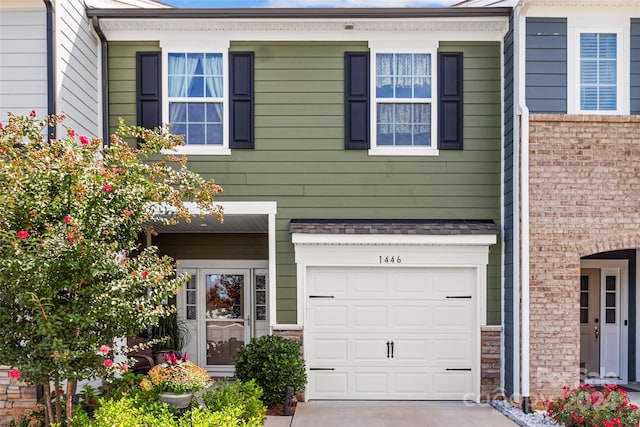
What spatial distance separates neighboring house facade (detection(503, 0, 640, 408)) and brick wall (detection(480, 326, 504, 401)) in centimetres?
32

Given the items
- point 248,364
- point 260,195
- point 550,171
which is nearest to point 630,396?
point 550,171

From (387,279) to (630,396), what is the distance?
4.17 m

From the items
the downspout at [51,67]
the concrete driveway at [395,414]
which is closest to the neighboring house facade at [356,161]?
the concrete driveway at [395,414]

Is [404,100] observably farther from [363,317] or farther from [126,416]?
[126,416]

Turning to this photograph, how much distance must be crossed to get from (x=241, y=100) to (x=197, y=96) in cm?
69

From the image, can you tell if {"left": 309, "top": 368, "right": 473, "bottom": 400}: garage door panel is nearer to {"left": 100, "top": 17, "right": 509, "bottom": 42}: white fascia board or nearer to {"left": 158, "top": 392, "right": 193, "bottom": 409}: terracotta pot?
{"left": 158, "top": 392, "right": 193, "bottom": 409}: terracotta pot

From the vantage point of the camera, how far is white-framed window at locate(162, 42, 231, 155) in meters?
9.12

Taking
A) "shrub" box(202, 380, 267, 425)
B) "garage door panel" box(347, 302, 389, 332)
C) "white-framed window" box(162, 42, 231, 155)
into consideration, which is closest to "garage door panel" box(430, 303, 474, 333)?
"garage door panel" box(347, 302, 389, 332)

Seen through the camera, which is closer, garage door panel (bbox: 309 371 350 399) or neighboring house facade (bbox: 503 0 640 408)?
neighboring house facade (bbox: 503 0 640 408)

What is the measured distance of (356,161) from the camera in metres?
9.12

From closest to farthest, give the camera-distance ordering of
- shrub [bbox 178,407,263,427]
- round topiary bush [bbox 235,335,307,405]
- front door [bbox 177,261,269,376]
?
shrub [bbox 178,407,263,427] → round topiary bush [bbox 235,335,307,405] → front door [bbox 177,261,269,376]

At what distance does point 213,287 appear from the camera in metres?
11.7

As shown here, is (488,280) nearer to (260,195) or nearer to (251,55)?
(260,195)

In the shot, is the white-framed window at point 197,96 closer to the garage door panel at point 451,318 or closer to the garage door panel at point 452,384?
the garage door panel at point 451,318
